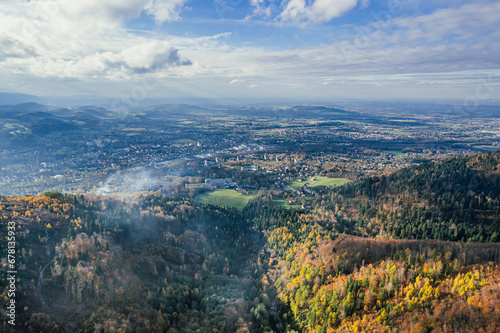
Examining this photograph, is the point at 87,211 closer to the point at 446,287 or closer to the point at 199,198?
the point at 199,198

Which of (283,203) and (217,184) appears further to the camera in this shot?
(217,184)

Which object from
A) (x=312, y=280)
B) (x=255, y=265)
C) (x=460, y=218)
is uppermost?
(x=460, y=218)

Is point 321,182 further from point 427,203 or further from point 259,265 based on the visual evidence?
point 259,265

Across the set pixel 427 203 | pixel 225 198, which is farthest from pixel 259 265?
pixel 427 203

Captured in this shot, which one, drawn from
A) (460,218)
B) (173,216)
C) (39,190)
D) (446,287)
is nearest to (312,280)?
(446,287)

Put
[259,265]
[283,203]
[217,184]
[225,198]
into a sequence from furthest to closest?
1. [217,184]
2. [225,198]
3. [283,203]
4. [259,265]

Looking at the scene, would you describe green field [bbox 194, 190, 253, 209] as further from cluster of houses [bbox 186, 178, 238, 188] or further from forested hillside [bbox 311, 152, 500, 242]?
forested hillside [bbox 311, 152, 500, 242]
